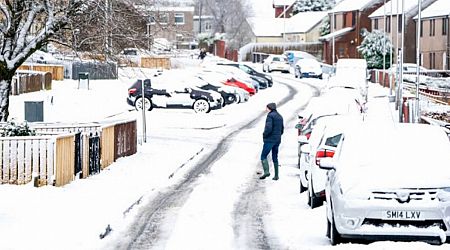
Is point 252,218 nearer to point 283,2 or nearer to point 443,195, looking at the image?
point 443,195

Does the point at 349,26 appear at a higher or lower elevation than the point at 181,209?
higher

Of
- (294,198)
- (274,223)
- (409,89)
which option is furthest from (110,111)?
(274,223)

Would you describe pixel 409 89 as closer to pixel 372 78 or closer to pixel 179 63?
pixel 372 78

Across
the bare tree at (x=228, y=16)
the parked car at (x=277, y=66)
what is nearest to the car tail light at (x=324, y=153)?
the parked car at (x=277, y=66)

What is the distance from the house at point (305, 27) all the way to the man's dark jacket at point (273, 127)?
90.7m

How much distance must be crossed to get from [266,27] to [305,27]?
11.5 metres

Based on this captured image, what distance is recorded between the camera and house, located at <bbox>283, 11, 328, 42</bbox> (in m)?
113

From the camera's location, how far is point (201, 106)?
139 ft

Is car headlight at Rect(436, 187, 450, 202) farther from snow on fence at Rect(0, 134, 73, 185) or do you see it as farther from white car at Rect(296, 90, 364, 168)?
white car at Rect(296, 90, 364, 168)

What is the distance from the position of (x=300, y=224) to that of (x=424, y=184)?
350cm

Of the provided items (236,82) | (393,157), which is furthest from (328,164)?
(236,82)

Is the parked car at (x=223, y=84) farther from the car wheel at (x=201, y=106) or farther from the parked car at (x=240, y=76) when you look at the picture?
the car wheel at (x=201, y=106)

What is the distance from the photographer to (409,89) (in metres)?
54.4

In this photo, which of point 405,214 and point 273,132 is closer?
point 405,214
